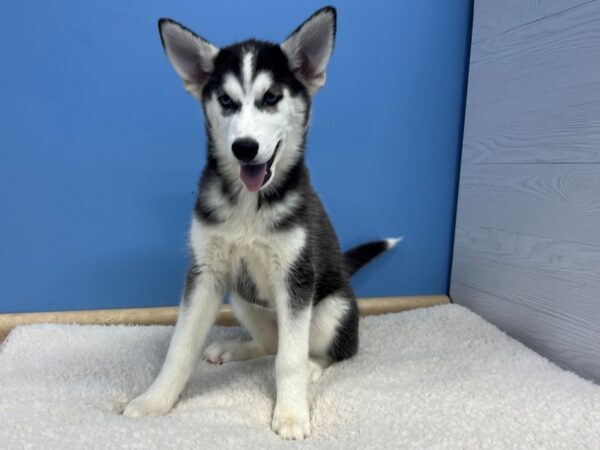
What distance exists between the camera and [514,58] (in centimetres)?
203

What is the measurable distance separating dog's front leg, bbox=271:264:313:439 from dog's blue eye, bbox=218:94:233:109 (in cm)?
59

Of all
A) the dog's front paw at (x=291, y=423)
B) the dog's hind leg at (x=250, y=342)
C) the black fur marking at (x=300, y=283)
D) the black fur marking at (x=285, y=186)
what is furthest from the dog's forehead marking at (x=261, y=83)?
the dog's front paw at (x=291, y=423)

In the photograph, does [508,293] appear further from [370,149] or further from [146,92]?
[146,92]

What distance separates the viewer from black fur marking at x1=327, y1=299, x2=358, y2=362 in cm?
172

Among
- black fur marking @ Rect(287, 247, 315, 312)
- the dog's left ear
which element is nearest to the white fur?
the dog's left ear

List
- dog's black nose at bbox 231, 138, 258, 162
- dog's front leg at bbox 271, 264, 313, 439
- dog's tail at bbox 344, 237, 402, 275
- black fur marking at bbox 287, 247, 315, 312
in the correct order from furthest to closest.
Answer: dog's tail at bbox 344, 237, 402, 275 < black fur marking at bbox 287, 247, 315, 312 < dog's front leg at bbox 271, 264, 313, 439 < dog's black nose at bbox 231, 138, 258, 162

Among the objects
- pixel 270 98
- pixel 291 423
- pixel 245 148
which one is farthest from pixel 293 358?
pixel 270 98

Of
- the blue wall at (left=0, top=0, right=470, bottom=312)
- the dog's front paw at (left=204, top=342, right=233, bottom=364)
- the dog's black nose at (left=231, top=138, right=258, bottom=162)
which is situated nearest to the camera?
the dog's black nose at (left=231, top=138, right=258, bottom=162)

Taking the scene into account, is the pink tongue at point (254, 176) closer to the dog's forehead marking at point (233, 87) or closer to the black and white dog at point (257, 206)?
the black and white dog at point (257, 206)

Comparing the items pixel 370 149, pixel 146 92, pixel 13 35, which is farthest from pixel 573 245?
pixel 13 35

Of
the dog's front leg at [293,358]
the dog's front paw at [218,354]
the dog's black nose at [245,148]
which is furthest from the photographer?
the dog's front paw at [218,354]

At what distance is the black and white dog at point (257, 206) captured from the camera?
4.42ft

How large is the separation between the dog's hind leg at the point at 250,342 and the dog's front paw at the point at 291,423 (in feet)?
1.51

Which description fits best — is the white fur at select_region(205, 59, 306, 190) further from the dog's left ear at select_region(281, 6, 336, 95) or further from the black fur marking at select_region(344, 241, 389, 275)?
the black fur marking at select_region(344, 241, 389, 275)
